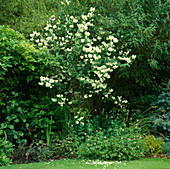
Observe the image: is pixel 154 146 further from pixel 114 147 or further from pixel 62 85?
pixel 62 85

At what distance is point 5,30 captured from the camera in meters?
5.20

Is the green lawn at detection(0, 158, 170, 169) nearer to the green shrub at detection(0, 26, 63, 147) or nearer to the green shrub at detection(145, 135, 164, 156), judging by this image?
the green shrub at detection(145, 135, 164, 156)

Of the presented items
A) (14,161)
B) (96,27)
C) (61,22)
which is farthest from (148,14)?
(14,161)

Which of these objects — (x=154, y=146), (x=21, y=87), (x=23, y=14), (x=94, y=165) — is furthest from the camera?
(x=23, y=14)

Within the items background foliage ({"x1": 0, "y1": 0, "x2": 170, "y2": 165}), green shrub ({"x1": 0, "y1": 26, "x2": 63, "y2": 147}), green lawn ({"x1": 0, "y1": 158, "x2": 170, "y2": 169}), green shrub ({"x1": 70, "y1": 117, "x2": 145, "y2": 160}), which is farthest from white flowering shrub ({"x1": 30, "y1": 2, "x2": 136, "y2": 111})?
green lawn ({"x1": 0, "y1": 158, "x2": 170, "y2": 169})

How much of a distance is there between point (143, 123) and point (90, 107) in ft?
4.61

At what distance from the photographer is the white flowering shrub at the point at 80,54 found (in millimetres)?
5395

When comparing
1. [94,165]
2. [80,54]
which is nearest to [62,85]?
[80,54]

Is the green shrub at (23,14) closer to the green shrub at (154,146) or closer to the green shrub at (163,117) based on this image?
A: the green shrub at (163,117)

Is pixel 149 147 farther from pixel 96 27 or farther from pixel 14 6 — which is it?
pixel 14 6

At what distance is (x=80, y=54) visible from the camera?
5.68m

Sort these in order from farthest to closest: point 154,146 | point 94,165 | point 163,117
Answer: point 163,117, point 154,146, point 94,165

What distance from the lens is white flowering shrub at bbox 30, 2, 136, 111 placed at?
539cm

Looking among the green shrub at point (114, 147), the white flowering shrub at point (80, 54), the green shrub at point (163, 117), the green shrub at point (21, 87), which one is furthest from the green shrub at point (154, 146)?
the green shrub at point (21, 87)
